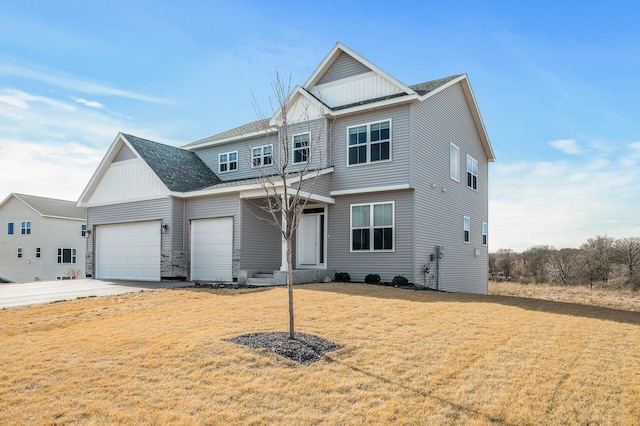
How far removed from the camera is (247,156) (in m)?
21.9

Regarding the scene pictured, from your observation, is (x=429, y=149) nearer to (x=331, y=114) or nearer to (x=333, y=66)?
(x=331, y=114)

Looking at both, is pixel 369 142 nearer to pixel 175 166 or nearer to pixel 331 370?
pixel 175 166

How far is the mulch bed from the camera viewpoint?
6266 millimetres

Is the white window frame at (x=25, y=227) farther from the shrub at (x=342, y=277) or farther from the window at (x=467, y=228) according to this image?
the window at (x=467, y=228)

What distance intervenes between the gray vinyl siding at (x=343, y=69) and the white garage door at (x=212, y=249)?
7060 mm

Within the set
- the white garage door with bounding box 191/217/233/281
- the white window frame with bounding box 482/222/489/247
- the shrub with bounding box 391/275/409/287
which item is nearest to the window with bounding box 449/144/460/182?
the white window frame with bounding box 482/222/489/247

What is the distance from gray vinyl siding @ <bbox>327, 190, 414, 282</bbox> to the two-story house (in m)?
0.04

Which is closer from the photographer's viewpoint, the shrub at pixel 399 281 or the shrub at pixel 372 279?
the shrub at pixel 399 281

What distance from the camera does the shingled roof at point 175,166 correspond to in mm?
20094

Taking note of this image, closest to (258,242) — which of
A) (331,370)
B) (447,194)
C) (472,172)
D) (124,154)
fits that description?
(447,194)

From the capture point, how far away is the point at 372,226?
16.9m

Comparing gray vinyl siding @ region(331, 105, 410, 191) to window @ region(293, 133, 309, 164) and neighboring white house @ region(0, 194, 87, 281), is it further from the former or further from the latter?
neighboring white house @ region(0, 194, 87, 281)

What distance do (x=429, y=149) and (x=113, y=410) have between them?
590 inches

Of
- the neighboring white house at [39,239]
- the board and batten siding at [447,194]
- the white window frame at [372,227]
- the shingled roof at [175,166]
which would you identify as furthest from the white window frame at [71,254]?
the board and batten siding at [447,194]
